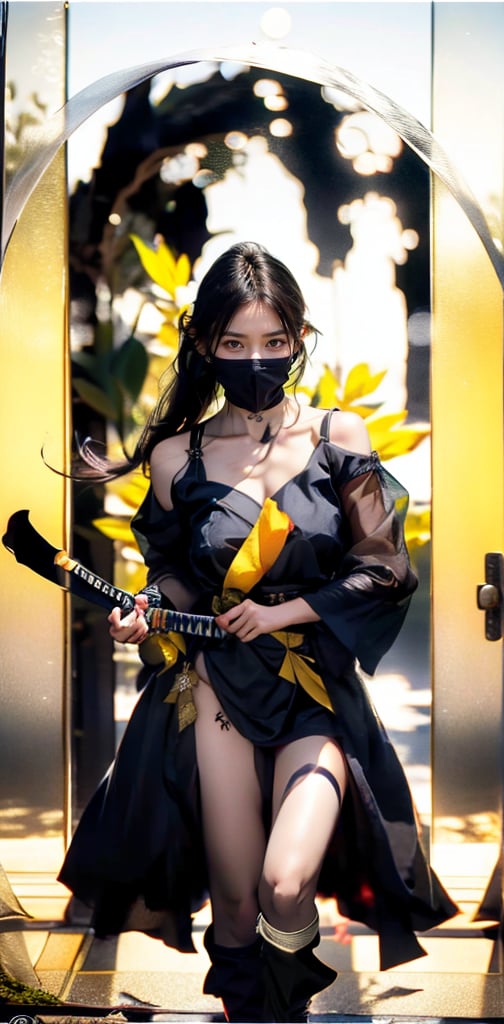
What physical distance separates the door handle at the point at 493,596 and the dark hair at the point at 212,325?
0.71 m

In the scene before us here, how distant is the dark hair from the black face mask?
59 mm

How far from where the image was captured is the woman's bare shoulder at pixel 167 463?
10.4 ft

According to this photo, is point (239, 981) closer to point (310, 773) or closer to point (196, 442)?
point (310, 773)

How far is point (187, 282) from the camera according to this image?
3.41 m

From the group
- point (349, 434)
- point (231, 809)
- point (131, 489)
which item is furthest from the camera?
point (131, 489)

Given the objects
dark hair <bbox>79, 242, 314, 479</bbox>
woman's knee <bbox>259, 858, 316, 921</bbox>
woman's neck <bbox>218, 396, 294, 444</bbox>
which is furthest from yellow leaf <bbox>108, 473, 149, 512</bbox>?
woman's knee <bbox>259, 858, 316, 921</bbox>

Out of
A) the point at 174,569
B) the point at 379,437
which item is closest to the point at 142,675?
the point at 174,569

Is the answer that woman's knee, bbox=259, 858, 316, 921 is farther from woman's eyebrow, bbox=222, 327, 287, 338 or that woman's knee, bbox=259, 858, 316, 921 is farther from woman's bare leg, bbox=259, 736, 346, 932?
woman's eyebrow, bbox=222, 327, 287, 338

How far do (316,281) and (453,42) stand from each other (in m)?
0.70

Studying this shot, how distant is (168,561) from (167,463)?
249mm

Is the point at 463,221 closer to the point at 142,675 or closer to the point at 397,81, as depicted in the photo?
the point at 397,81

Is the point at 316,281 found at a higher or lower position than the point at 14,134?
lower

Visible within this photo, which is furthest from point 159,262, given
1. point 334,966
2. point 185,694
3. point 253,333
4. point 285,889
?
point 334,966

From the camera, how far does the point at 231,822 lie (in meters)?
3.00
